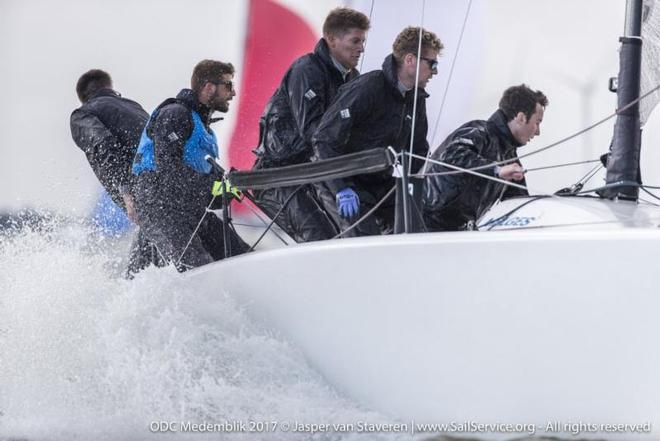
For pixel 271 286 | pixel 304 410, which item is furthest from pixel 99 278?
pixel 304 410

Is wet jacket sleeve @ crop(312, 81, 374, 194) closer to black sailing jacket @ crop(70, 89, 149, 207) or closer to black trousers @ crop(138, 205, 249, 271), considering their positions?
black trousers @ crop(138, 205, 249, 271)

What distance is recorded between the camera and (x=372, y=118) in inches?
126

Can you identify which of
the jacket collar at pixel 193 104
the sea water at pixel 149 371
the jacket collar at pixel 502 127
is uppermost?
the jacket collar at pixel 193 104

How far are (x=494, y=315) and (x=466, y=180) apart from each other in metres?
0.90

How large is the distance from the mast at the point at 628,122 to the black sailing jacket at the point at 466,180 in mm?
319

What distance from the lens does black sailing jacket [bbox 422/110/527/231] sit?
313 cm

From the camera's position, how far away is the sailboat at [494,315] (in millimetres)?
2164

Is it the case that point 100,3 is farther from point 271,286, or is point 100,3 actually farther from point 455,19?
point 271,286

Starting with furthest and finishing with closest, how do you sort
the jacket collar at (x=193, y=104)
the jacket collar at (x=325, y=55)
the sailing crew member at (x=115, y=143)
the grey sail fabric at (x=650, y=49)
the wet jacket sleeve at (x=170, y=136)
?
the sailing crew member at (x=115, y=143), the jacket collar at (x=193, y=104), the wet jacket sleeve at (x=170, y=136), the jacket collar at (x=325, y=55), the grey sail fabric at (x=650, y=49)

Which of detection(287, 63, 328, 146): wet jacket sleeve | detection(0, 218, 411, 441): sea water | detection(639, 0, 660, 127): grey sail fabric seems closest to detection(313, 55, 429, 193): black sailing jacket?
detection(287, 63, 328, 146): wet jacket sleeve

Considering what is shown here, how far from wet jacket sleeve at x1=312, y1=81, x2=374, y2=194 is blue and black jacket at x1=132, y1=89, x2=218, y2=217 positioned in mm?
732

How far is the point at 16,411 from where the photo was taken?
2.98m

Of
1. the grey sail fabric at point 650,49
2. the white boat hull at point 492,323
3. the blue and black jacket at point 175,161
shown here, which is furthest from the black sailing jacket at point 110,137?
the grey sail fabric at point 650,49

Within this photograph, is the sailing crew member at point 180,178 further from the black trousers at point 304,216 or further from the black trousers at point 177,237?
the black trousers at point 304,216
